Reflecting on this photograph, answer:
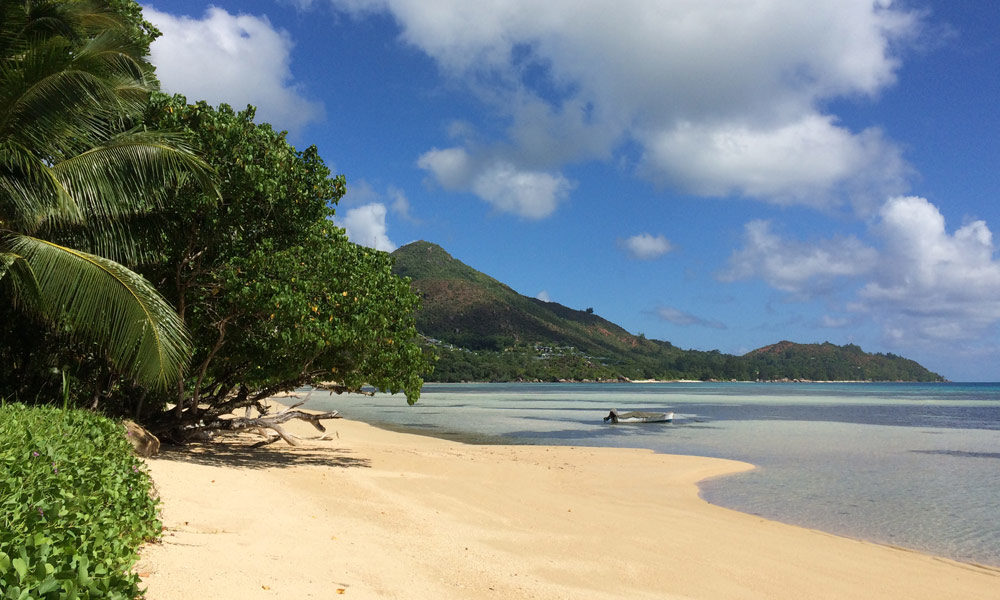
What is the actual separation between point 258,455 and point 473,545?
8.77m

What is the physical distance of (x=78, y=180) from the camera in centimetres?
943

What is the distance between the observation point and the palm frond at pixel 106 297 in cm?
848

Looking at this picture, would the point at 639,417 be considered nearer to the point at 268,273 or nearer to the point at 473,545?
the point at 268,273

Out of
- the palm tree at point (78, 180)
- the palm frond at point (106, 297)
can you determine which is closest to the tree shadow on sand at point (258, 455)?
the palm tree at point (78, 180)

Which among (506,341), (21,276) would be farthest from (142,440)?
(506,341)

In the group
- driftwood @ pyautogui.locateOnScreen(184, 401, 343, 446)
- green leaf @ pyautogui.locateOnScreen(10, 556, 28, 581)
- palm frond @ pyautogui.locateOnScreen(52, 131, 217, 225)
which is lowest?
driftwood @ pyautogui.locateOnScreen(184, 401, 343, 446)

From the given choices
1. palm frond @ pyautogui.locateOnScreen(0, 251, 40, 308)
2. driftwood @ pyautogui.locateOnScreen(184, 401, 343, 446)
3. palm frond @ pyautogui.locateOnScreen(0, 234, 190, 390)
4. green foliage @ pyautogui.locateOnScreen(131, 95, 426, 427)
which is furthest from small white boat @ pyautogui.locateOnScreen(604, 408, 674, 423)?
palm frond @ pyautogui.locateOnScreen(0, 251, 40, 308)

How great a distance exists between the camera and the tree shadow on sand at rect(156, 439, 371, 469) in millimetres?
12792

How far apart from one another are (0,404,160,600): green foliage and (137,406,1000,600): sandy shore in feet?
1.55

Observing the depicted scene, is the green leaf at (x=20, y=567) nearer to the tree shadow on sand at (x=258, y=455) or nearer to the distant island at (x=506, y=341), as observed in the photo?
the tree shadow on sand at (x=258, y=455)

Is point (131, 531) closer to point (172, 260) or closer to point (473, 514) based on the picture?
point (473, 514)

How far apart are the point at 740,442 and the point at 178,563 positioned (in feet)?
79.6

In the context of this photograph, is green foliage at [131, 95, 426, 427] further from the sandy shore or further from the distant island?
the distant island

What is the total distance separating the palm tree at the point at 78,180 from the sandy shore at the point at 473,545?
210 cm
